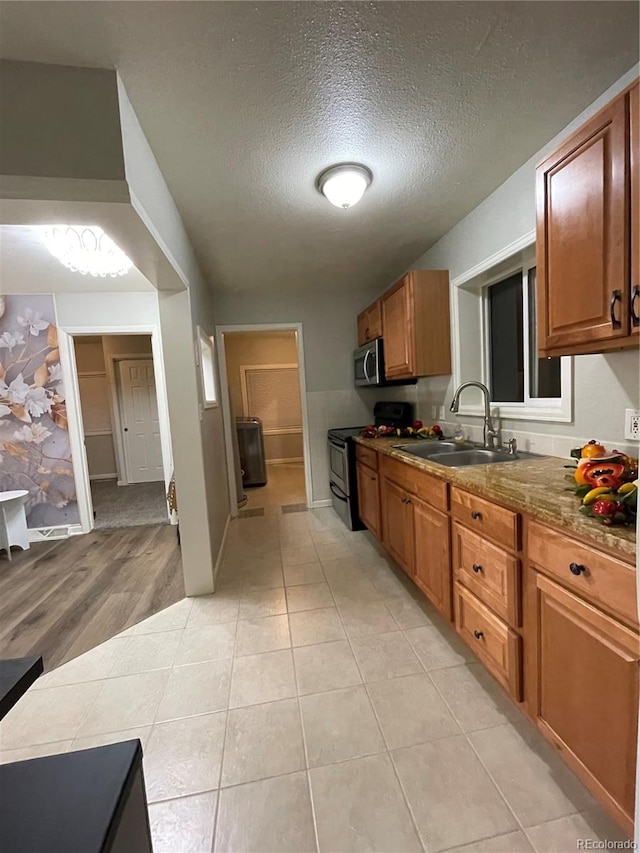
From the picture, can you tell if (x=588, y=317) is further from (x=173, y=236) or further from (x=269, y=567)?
(x=269, y=567)

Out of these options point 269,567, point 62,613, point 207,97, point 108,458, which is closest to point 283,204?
Answer: point 207,97

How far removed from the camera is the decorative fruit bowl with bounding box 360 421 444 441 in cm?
285

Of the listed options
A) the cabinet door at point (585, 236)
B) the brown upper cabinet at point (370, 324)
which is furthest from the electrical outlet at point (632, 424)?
the brown upper cabinet at point (370, 324)

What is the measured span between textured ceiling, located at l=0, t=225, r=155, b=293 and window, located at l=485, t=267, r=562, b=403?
297 centimetres

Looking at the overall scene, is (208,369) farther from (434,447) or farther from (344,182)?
(434,447)

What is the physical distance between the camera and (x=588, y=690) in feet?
3.21

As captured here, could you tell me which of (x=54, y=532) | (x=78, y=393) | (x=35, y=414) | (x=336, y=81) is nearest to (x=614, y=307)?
(x=336, y=81)

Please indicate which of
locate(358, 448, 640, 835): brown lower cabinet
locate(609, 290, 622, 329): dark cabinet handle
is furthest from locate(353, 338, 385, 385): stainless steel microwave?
locate(609, 290, 622, 329): dark cabinet handle

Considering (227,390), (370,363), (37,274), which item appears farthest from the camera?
(227,390)

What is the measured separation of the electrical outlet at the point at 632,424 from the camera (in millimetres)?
1378

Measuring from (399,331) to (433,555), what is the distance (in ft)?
5.79

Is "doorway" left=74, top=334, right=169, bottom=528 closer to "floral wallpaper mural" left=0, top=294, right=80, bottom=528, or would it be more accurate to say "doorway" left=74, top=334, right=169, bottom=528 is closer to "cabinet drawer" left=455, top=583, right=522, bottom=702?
"floral wallpaper mural" left=0, top=294, right=80, bottom=528

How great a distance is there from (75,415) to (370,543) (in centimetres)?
319

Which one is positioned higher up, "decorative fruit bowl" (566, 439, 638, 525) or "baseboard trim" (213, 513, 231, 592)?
"decorative fruit bowl" (566, 439, 638, 525)
